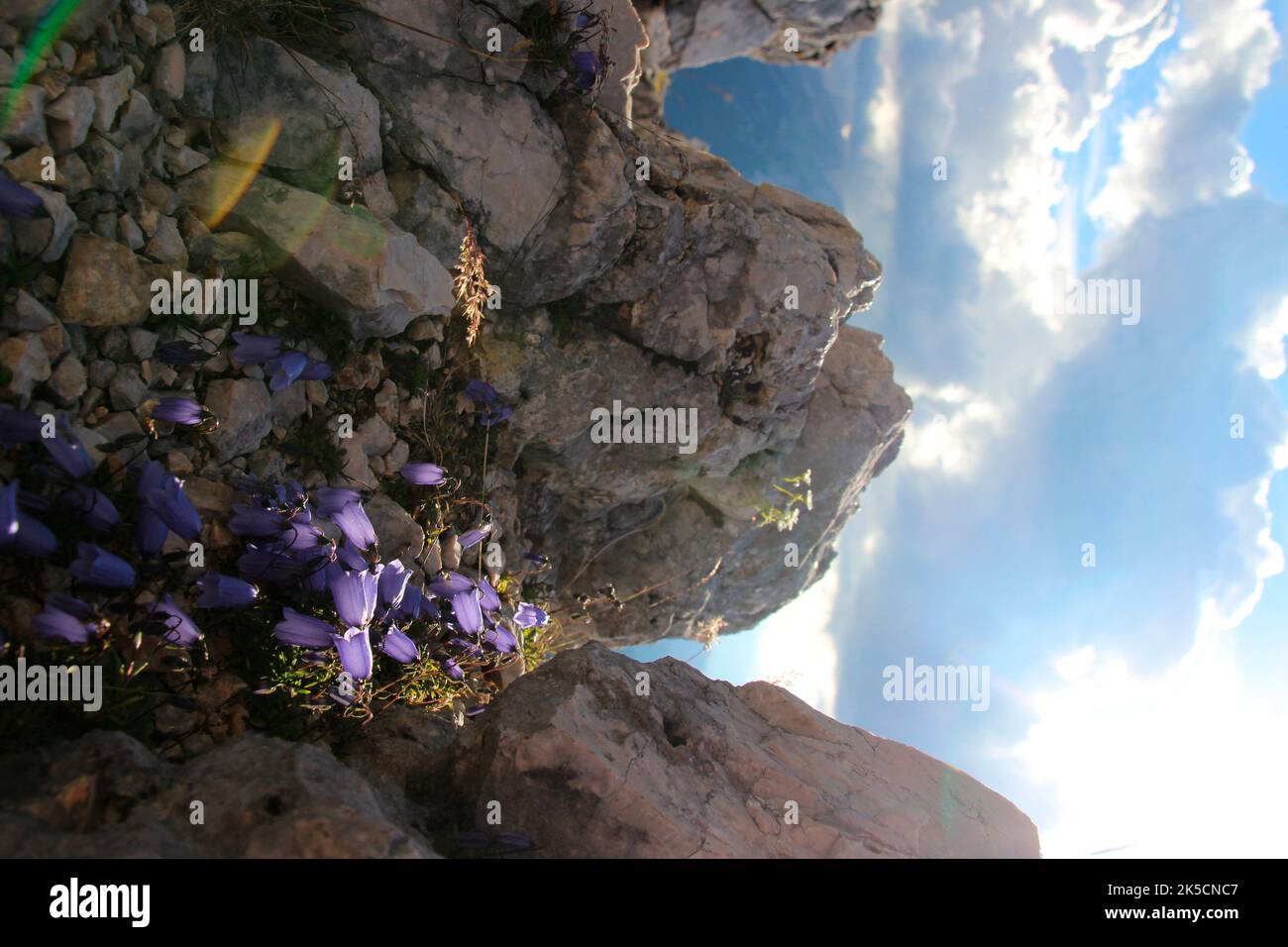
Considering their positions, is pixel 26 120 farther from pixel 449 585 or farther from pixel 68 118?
pixel 449 585

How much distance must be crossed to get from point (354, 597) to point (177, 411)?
122cm

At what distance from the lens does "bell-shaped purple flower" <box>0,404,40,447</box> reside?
3.12 meters

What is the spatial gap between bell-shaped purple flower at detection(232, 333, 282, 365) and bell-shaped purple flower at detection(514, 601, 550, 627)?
242cm

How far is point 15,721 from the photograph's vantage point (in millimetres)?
2959

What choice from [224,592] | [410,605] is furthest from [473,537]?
[224,592]

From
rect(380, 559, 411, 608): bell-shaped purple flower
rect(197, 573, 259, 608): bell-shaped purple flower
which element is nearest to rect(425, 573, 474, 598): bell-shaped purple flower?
rect(380, 559, 411, 608): bell-shaped purple flower

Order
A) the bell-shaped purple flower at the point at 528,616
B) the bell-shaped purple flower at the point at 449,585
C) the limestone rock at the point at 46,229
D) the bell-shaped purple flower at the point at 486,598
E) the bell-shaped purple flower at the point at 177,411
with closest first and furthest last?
the limestone rock at the point at 46,229
the bell-shaped purple flower at the point at 177,411
the bell-shaped purple flower at the point at 449,585
the bell-shaped purple flower at the point at 486,598
the bell-shaped purple flower at the point at 528,616

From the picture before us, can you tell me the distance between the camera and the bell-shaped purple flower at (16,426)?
3.12 meters

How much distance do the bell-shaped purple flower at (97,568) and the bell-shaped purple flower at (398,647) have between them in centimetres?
127

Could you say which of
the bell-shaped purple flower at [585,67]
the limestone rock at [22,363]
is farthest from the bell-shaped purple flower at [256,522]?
the bell-shaped purple flower at [585,67]

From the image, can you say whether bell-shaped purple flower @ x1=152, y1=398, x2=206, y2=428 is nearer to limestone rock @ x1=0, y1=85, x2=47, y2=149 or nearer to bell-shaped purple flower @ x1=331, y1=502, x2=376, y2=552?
bell-shaped purple flower @ x1=331, y1=502, x2=376, y2=552

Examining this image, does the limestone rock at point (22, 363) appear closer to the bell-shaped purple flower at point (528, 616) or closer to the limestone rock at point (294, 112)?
the limestone rock at point (294, 112)
